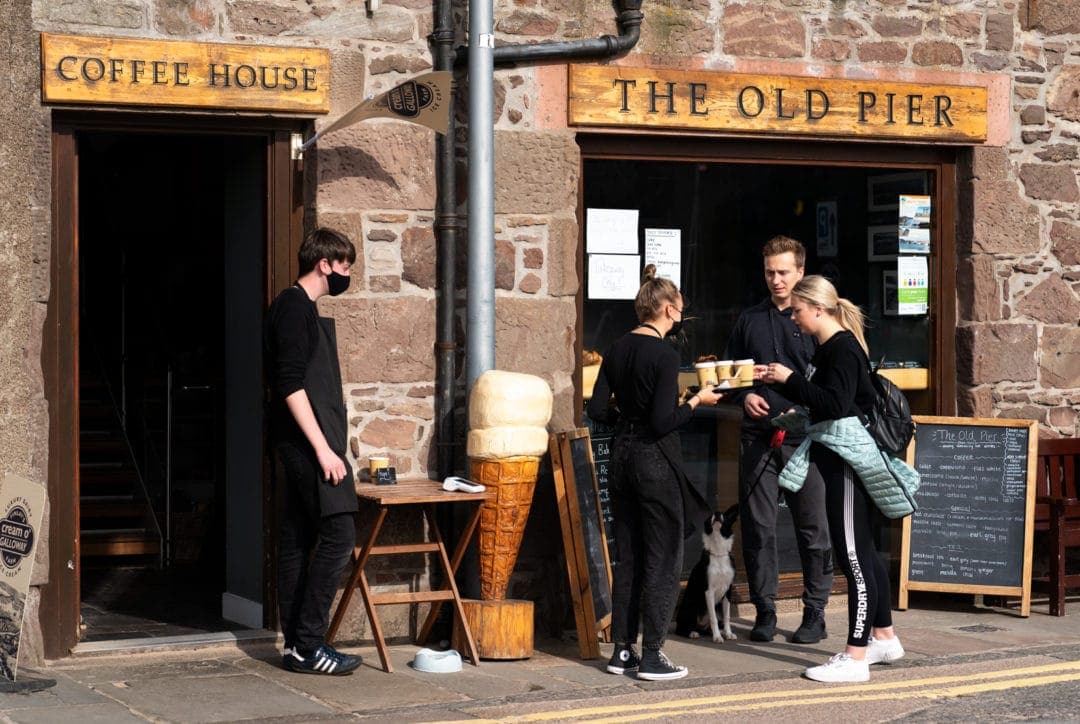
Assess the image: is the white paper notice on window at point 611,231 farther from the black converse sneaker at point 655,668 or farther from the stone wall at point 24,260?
the stone wall at point 24,260

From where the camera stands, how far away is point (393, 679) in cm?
743

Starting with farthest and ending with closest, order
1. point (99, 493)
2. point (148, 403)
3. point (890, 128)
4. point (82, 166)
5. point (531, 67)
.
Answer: point (82, 166)
point (148, 403)
point (99, 493)
point (890, 128)
point (531, 67)

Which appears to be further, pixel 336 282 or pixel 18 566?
pixel 336 282

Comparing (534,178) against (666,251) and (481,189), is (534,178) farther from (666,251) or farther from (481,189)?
(666,251)

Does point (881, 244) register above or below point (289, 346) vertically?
above

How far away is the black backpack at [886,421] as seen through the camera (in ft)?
24.2

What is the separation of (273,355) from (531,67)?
2211mm

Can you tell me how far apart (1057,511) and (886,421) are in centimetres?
220

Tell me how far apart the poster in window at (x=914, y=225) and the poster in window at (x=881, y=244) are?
5 centimetres

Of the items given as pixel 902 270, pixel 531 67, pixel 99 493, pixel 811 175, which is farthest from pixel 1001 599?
pixel 99 493

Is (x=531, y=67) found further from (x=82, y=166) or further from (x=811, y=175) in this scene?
(x=82, y=166)

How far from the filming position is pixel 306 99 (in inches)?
315

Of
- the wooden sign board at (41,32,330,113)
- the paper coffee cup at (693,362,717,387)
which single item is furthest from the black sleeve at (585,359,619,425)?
the wooden sign board at (41,32,330,113)

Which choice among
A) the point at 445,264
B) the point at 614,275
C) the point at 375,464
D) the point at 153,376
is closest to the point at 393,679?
the point at 375,464
